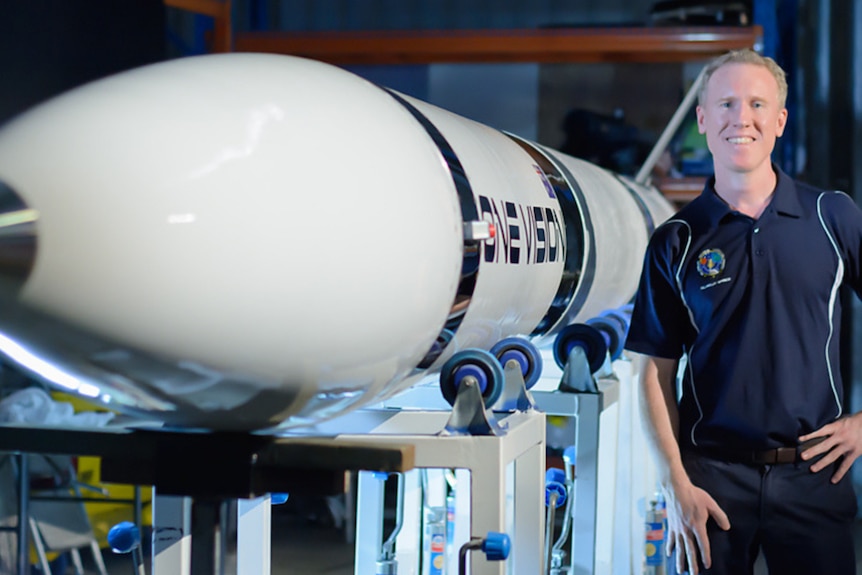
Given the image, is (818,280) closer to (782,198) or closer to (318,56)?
(782,198)

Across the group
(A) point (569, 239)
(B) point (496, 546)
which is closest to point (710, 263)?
(A) point (569, 239)

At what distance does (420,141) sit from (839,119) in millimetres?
4361

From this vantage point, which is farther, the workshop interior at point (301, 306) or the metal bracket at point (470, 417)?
the metal bracket at point (470, 417)

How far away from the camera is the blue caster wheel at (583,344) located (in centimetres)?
215

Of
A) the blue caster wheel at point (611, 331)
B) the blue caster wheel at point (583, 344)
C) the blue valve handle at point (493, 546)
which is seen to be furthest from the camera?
the blue caster wheel at point (611, 331)

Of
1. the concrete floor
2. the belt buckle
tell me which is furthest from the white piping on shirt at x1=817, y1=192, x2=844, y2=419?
the concrete floor

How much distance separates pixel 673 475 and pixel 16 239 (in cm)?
108

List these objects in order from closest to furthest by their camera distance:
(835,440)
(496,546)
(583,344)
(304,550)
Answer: (496,546), (835,440), (583,344), (304,550)

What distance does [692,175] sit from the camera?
16.4 feet

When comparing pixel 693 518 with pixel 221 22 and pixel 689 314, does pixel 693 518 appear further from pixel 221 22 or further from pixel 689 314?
pixel 221 22

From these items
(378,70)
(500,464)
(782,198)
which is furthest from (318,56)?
(500,464)

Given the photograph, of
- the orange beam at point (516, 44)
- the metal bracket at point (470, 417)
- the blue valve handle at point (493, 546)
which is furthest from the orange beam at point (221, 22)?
the blue valve handle at point (493, 546)

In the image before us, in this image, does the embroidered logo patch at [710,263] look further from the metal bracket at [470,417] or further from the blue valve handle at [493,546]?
the blue valve handle at [493,546]

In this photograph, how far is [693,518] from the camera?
1799mm
